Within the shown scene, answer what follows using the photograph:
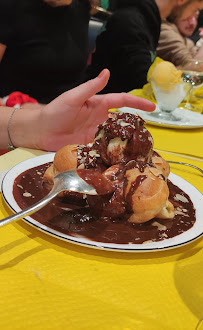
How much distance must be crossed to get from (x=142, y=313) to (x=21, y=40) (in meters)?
1.63

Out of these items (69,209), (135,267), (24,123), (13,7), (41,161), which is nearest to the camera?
(135,267)

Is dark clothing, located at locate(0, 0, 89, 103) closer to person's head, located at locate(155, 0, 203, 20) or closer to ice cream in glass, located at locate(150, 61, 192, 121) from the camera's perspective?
ice cream in glass, located at locate(150, 61, 192, 121)

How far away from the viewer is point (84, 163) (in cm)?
70

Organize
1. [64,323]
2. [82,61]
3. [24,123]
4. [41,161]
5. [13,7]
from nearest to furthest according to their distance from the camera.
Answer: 1. [64,323]
2. [41,161]
3. [24,123]
4. [13,7]
5. [82,61]

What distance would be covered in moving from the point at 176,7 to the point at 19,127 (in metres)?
2.70

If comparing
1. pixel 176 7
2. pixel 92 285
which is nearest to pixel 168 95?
pixel 92 285

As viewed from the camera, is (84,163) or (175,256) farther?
(84,163)

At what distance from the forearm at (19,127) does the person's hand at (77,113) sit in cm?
2

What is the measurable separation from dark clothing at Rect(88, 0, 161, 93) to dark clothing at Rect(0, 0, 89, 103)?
0.45m

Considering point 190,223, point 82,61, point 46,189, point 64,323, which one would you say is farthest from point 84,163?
point 82,61

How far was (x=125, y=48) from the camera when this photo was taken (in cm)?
249

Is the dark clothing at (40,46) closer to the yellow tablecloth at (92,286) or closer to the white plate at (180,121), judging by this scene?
the white plate at (180,121)

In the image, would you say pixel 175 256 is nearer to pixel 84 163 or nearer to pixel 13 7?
pixel 84 163

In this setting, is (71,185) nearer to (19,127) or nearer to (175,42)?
(19,127)
